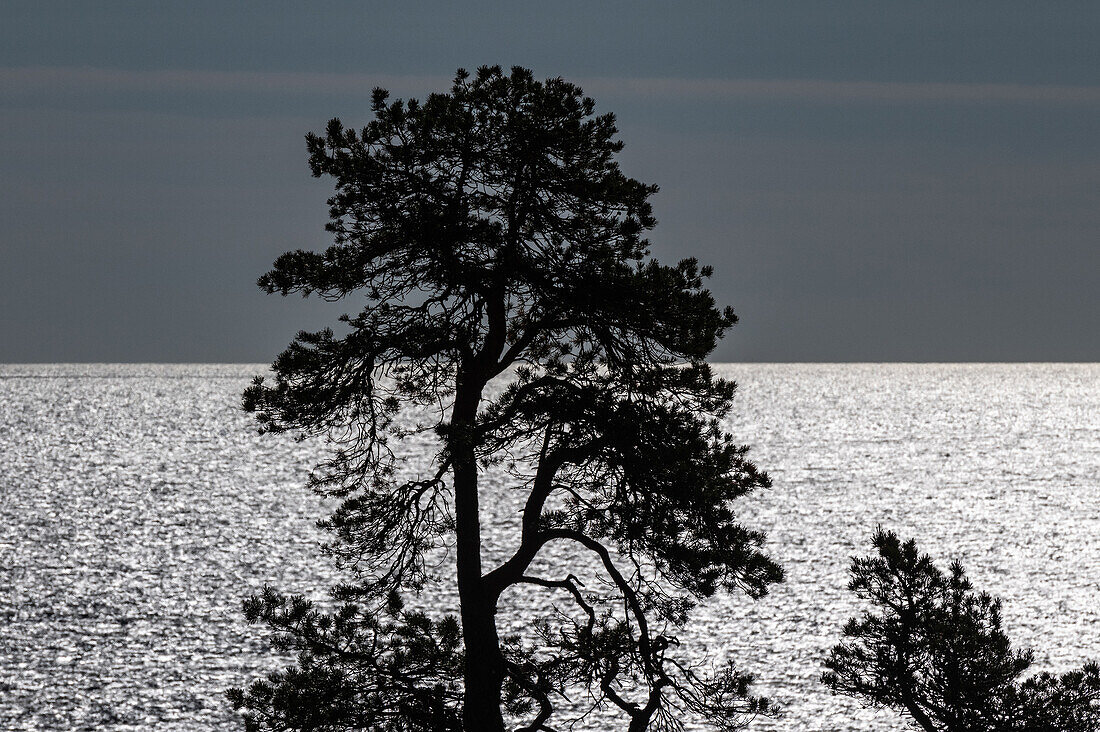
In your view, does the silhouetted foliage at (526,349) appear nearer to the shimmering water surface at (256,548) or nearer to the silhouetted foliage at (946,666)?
the silhouetted foliage at (946,666)

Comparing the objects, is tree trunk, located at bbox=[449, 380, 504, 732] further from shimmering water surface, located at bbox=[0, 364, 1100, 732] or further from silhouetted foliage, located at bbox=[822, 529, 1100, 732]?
shimmering water surface, located at bbox=[0, 364, 1100, 732]

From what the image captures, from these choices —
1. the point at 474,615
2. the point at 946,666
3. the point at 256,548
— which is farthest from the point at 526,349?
the point at 256,548

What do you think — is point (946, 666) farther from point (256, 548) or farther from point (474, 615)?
point (256, 548)

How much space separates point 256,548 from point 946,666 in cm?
4799

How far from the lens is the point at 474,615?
13.0m

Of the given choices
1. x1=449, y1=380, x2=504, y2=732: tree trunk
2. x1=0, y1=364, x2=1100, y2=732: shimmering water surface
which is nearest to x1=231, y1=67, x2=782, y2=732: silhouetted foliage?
x1=449, y1=380, x2=504, y2=732: tree trunk

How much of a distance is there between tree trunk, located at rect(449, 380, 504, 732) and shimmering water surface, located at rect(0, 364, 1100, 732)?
1740cm

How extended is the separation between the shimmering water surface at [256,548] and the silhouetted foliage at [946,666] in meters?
16.5

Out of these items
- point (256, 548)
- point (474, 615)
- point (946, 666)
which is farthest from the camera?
point (256, 548)

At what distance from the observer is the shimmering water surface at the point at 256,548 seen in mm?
32375

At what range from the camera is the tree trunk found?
1259 cm

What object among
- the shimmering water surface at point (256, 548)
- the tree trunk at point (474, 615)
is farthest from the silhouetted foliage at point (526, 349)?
the shimmering water surface at point (256, 548)

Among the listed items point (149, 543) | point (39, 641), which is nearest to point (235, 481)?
point (149, 543)

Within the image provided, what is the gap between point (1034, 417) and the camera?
162 m
